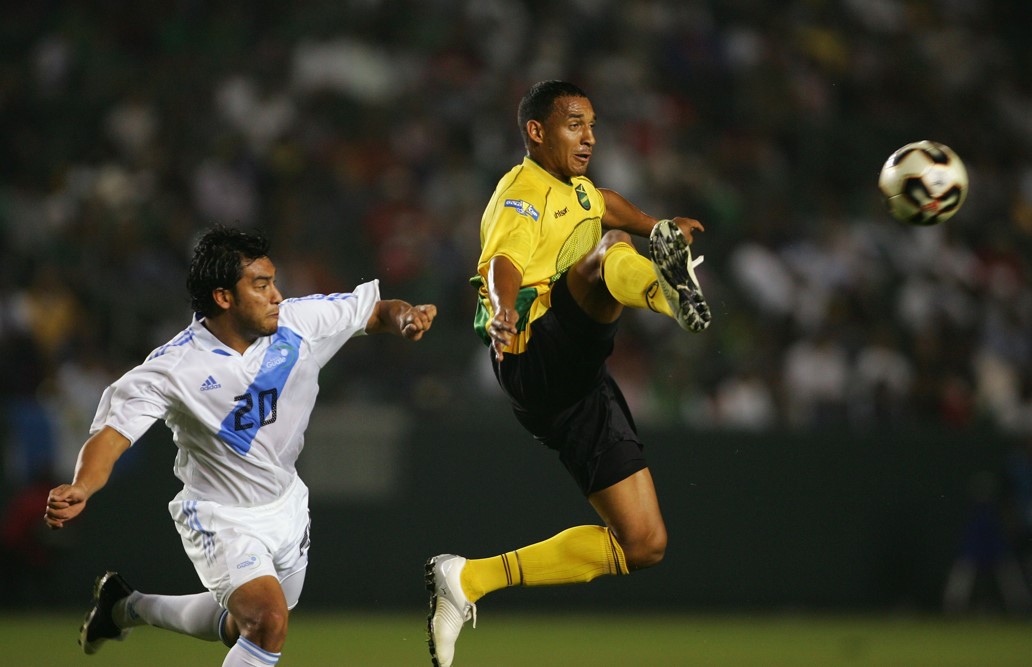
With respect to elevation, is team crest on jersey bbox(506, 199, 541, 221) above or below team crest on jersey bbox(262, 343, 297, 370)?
above

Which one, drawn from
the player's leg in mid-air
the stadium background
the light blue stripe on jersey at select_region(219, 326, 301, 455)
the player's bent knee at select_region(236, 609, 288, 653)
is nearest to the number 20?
the light blue stripe on jersey at select_region(219, 326, 301, 455)

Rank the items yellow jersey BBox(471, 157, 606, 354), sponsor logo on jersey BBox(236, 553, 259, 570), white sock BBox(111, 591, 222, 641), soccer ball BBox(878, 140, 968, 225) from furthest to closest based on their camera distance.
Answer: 1. soccer ball BBox(878, 140, 968, 225)
2. white sock BBox(111, 591, 222, 641)
3. yellow jersey BBox(471, 157, 606, 354)
4. sponsor logo on jersey BBox(236, 553, 259, 570)

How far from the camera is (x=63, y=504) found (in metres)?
5.15

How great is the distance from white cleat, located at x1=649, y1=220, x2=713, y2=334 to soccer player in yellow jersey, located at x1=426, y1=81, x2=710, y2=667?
20 centimetres

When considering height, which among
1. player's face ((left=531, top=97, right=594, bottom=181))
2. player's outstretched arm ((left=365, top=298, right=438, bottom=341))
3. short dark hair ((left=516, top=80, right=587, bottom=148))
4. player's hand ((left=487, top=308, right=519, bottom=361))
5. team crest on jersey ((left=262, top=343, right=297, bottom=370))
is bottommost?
player's hand ((left=487, top=308, right=519, bottom=361))

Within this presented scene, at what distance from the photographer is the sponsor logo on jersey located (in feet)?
19.5

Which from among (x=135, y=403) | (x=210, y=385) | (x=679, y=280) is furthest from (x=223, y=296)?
(x=679, y=280)

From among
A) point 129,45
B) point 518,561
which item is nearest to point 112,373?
point 129,45

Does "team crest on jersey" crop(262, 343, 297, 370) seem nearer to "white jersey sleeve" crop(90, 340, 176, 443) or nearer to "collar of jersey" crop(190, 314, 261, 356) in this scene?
"collar of jersey" crop(190, 314, 261, 356)

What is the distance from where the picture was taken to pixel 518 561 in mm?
7004

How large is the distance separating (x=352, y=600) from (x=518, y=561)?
19.1ft

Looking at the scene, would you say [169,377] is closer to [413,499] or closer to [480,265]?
[480,265]

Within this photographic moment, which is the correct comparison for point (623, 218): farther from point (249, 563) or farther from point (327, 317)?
point (249, 563)

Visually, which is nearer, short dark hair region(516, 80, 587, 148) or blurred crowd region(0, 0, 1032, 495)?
short dark hair region(516, 80, 587, 148)
